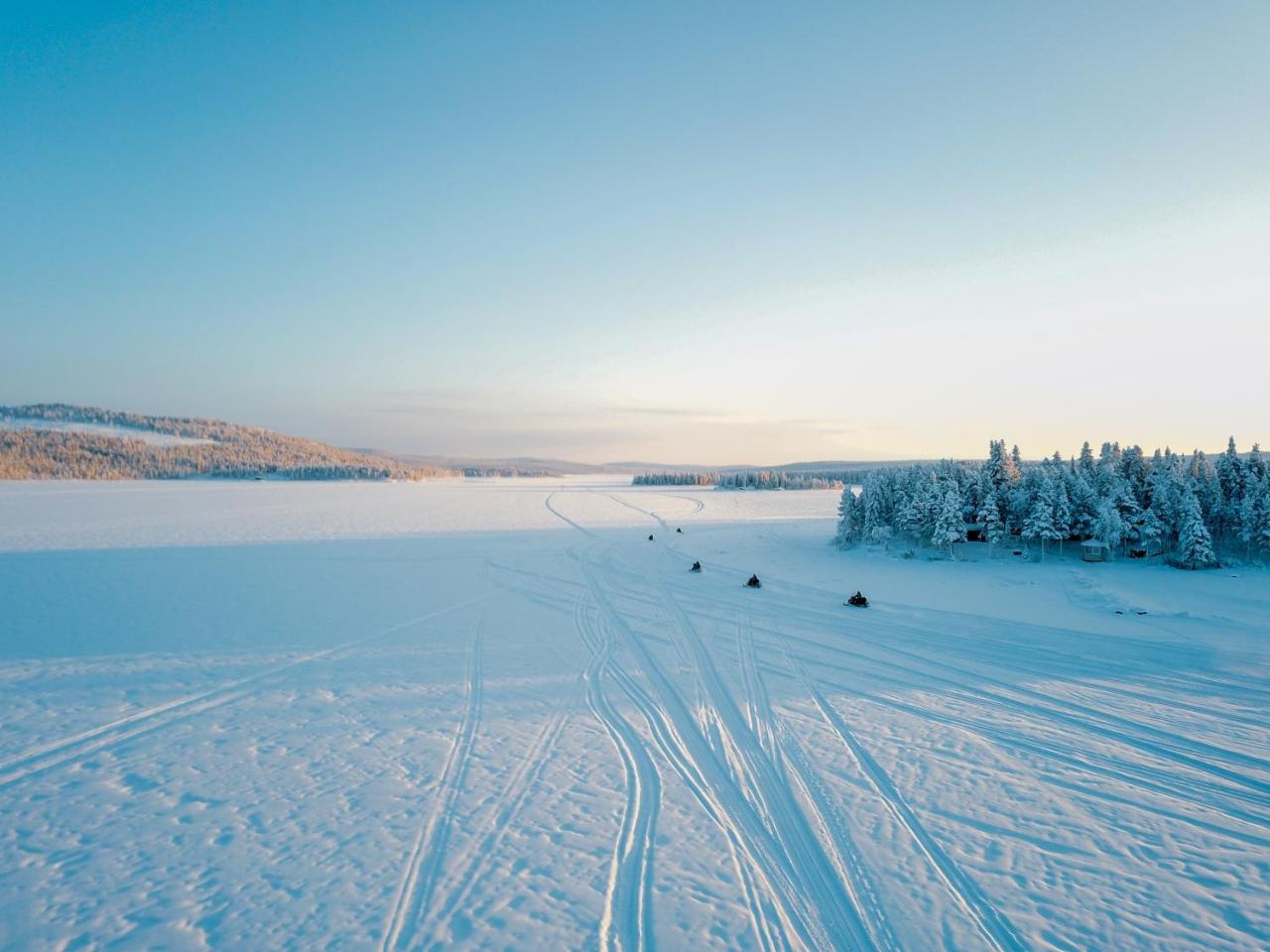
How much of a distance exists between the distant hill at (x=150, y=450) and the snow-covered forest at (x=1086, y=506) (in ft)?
487

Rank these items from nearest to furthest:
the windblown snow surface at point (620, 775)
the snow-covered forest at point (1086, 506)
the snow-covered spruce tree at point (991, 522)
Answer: the windblown snow surface at point (620, 775) → the snow-covered forest at point (1086, 506) → the snow-covered spruce tree at point (991, 522)

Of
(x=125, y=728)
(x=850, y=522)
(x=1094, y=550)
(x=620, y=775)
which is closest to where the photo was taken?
(x=620, y=775)

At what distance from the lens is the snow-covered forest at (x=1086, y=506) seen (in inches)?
1335

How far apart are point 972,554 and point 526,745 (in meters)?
40.0

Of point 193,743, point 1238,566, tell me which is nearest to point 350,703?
point 193,743

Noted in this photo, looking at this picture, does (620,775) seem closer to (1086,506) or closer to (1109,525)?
(1109,525)

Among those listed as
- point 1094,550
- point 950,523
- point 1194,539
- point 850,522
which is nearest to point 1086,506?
point 1094,550

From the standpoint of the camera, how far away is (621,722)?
10.7 m

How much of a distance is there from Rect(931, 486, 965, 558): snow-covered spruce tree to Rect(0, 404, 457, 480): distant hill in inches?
5990

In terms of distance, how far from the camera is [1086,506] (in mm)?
38031

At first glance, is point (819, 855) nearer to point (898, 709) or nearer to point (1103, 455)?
point (898, 709)

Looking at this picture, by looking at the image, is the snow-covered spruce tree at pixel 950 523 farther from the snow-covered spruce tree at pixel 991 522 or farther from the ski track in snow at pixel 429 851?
the ski track in snow at pixel 429 851

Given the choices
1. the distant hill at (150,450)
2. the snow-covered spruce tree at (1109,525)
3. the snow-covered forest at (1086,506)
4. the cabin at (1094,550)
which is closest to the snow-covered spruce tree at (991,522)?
the snow-covered forest at (1086,506)

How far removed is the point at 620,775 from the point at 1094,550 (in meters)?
40.5
